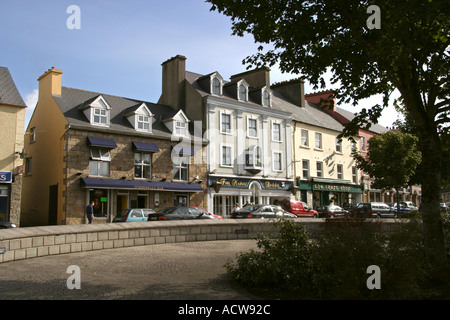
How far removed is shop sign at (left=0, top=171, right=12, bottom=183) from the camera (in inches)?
957

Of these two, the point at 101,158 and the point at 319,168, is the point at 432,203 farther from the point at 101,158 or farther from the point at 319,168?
the point at 319,168

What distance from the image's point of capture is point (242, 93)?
37.0 m

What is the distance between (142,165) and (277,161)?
1382 cm

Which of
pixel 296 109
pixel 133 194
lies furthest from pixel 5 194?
pixel 296 109

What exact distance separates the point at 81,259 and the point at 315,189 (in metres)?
33.4

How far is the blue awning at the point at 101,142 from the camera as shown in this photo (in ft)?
87.1

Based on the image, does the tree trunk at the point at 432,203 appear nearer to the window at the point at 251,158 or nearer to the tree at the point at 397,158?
the tree at the point at 397,158

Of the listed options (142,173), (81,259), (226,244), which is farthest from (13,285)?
(142,173)

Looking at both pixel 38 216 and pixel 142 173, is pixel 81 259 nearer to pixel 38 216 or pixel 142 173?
pixel 142 173

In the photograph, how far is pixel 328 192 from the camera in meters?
43.6

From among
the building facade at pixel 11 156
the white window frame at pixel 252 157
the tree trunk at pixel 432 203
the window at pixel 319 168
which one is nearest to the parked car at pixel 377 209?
the window at pixel 319 168

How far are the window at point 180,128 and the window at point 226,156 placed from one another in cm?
371

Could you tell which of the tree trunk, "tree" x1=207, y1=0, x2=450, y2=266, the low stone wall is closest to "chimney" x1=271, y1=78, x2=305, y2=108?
the low stone wall

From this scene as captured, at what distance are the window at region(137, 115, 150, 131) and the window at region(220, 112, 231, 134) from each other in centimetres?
646
